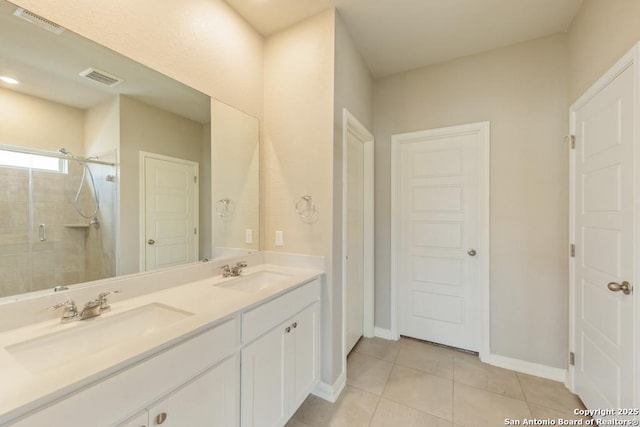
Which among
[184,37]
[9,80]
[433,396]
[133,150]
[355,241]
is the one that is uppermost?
[184,37]

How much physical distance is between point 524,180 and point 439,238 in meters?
0.85

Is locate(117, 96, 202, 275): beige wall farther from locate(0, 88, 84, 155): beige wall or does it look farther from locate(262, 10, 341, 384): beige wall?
locate(262, 10, 341, 384): beige wall

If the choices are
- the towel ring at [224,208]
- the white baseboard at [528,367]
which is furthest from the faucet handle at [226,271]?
the white baseboard at [528,367]

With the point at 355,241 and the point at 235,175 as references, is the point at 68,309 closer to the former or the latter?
the point at 235,175

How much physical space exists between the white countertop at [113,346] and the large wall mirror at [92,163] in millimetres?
211

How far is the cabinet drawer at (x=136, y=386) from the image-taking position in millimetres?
666

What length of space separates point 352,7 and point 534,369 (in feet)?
10.5

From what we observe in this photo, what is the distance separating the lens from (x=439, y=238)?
2539 millimetres

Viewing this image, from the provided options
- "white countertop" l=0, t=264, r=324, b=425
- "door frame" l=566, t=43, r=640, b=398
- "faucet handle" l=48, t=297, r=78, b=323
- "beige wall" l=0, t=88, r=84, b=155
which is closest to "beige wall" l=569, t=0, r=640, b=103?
"door frame" l=566, t=43, r=640, b=398

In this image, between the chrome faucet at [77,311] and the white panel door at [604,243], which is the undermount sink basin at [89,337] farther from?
the white panel door at [604,243]

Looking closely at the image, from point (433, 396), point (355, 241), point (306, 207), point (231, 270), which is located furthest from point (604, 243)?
point (231, 270)

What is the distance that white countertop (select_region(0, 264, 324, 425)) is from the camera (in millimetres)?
626

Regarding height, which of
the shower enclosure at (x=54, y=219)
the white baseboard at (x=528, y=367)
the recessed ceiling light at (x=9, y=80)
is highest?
the recessed ceiling light at (x=9, y=80)

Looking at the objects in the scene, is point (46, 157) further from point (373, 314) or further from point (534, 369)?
point (534, 369)
